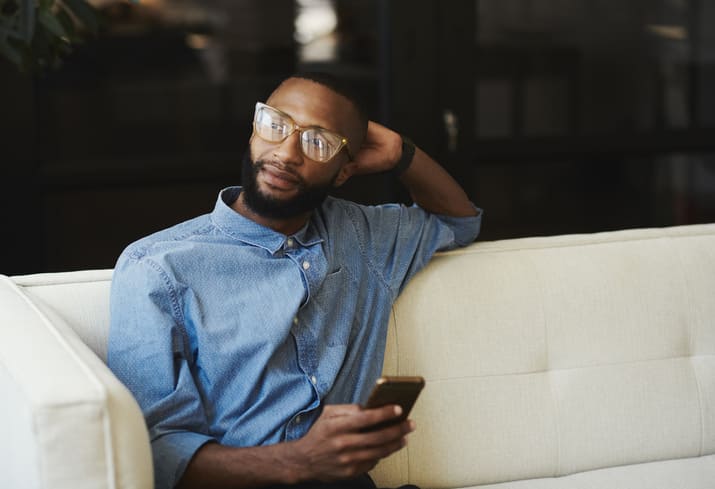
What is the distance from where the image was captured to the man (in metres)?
1.77

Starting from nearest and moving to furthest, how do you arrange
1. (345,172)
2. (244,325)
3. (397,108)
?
1. (244,325)
2. (345,172)
3. (397,108)

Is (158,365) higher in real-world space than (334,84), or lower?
lower

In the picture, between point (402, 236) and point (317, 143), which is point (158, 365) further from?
point (402, 236)

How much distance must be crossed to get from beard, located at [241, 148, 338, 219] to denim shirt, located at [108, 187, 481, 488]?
0.03 meters

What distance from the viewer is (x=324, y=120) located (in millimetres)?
2045

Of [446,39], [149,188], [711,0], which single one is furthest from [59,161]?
[711,0]

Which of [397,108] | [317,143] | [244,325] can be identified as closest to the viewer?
[244,325]

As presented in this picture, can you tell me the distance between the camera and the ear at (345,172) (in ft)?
7.00

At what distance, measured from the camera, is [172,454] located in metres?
1.76

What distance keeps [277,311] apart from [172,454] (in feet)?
1.10

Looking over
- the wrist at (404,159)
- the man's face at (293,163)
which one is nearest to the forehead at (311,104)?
the man's face at (293,163)

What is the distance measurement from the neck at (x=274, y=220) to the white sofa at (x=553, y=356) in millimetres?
282

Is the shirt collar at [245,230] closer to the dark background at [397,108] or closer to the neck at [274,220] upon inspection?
the neck at [274,220]

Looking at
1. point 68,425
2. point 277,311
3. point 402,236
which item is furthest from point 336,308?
point 68,425
